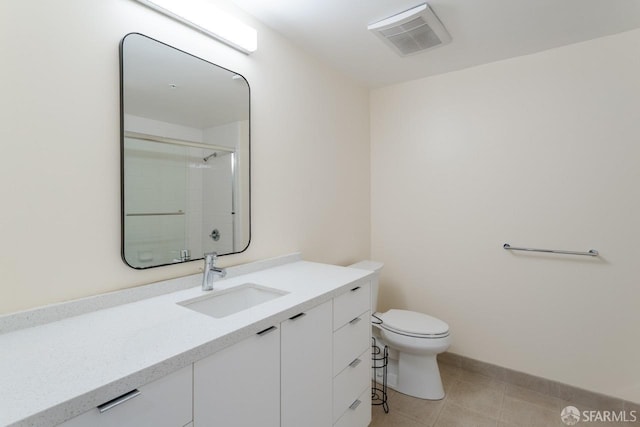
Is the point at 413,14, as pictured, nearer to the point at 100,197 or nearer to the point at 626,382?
the point at 100,197

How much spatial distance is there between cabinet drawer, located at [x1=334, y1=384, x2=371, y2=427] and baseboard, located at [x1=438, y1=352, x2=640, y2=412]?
111 centimetres

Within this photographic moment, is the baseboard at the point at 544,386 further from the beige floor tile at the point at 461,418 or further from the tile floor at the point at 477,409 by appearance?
the beige floor tile at the point at 461,418

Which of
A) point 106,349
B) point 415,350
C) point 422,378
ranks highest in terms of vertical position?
point 106,349

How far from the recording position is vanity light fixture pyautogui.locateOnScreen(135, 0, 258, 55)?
4.33 ft

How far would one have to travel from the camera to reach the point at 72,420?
0.62 meters

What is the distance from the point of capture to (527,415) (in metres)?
1.90

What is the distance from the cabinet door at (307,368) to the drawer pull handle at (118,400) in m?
0.50

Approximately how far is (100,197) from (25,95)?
379 mm

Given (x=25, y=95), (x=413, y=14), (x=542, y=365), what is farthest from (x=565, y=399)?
(x=25, y=95)

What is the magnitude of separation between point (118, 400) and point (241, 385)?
37 cm

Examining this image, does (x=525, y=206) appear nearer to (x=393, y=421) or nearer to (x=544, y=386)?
(x=544, y=386)

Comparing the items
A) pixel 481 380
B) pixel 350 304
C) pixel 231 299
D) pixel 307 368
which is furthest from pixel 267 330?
pixel 481 380

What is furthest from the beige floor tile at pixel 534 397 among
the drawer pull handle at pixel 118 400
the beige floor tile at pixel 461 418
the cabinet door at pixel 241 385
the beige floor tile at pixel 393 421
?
the drawer pull handle at pixel 118 400

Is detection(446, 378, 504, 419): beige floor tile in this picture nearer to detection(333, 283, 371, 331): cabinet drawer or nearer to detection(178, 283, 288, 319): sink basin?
detection(333, 283, 371, 331): cabinet drawer
